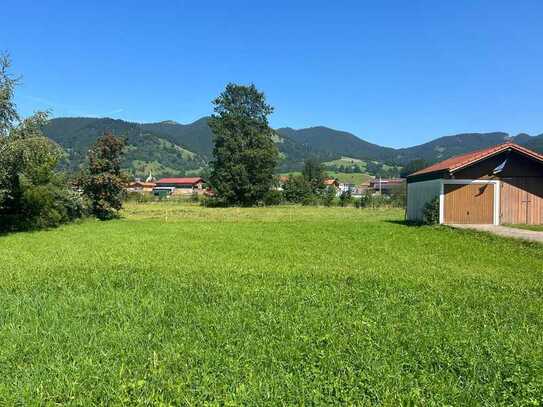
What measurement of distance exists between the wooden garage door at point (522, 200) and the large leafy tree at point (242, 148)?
119ft

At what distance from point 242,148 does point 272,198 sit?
7.43m

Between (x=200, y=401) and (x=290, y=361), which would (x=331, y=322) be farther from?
(x=200, y=401)

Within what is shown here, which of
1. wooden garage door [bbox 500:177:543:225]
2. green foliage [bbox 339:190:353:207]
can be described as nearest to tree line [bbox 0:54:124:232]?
wooden garage door [bbox 500:177:543:225]

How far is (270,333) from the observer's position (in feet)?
18.8

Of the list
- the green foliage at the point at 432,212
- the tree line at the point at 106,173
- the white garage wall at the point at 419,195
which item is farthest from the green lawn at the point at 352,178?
the green foliage at the point at 432,212

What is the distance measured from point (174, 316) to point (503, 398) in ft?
13.7

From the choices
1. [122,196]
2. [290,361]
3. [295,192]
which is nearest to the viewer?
[290,361]

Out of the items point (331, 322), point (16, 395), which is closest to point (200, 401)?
point (16, 395)

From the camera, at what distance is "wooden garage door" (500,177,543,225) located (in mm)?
23203

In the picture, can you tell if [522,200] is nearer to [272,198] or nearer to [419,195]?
[419,195]

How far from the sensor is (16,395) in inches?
159

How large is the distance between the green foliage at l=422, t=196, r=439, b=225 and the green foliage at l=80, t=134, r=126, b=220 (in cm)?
2017

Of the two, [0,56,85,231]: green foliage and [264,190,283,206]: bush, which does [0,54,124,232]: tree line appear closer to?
[0,56,85,231]: green foliage

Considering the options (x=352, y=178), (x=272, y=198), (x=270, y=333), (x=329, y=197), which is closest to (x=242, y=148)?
(x=272, y=198)
